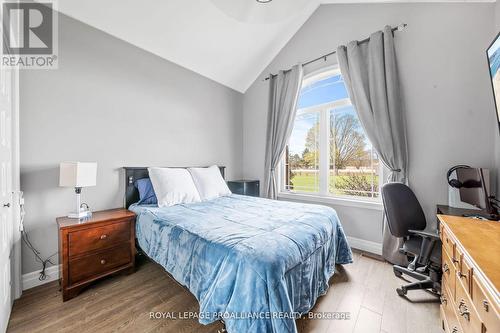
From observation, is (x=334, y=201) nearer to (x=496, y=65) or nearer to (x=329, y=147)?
(x=329, y=147)

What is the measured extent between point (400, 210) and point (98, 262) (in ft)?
9.50

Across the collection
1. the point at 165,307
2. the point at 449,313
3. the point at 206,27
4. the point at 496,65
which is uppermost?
the point at 206,27

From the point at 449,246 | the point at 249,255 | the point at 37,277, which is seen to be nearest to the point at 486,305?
the point at 449,246

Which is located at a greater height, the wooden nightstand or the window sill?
the window sill

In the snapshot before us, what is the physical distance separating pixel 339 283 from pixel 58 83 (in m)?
3.51

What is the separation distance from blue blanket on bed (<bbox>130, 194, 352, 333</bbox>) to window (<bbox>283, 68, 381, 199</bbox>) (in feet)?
3.63

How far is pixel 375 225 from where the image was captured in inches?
104

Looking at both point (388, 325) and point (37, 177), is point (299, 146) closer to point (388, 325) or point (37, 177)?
point (388, 325)

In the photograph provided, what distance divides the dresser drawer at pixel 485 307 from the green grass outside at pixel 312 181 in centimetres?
209

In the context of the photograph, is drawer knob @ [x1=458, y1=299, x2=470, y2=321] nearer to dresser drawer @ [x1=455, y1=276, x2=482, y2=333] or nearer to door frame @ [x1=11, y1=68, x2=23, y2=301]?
dresser drawer @ [x1=455, y1=276, x2=482, y2=333]

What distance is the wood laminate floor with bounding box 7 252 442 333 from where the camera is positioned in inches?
56.8

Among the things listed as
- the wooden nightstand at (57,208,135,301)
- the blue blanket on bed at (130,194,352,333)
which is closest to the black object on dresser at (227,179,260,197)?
the blue blanket on bed at (130,194,352,333)

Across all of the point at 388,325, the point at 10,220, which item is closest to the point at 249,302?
the point at 388,325

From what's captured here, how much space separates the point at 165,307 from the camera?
1.66m
